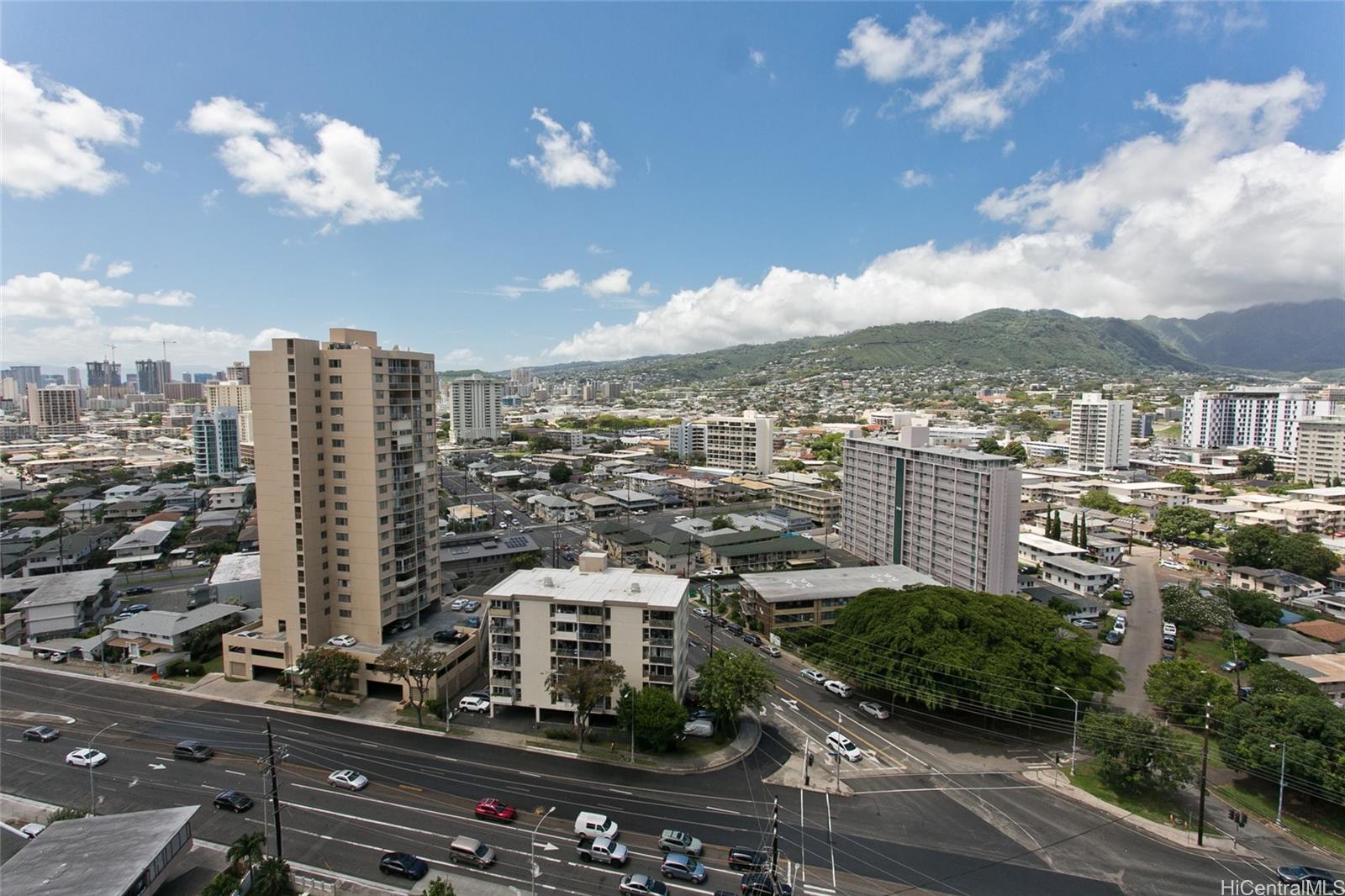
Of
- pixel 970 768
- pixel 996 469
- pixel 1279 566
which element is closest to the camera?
pixel 970 768

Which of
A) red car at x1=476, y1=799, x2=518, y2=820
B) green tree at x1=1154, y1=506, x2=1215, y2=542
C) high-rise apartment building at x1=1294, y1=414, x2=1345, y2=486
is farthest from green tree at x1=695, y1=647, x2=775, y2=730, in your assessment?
A: high-rise apartment building at x1=1294, y1=414, x2=1345, y2=486

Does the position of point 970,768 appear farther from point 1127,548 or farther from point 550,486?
point 550,486

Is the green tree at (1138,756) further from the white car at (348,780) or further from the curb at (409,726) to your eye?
the white car at (348,780)

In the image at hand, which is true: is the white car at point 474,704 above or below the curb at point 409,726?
above

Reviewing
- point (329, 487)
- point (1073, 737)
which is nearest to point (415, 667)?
point (329, 487)

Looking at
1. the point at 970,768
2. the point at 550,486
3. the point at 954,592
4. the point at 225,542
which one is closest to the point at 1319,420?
the point at 954,592

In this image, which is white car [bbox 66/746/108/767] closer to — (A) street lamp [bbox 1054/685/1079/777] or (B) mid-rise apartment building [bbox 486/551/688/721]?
(B) mid-rise apartment building [bbox 486/551/688/721]

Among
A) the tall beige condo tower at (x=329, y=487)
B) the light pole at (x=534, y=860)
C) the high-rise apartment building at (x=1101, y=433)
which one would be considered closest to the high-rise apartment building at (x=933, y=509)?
the light pole at (x=534, y=860)
